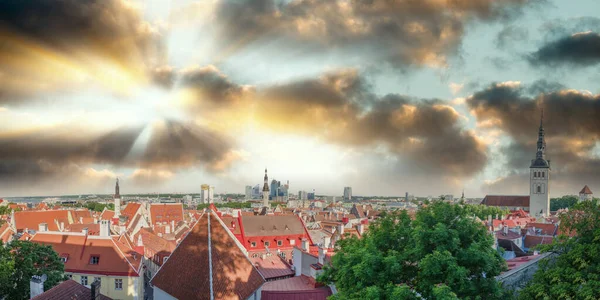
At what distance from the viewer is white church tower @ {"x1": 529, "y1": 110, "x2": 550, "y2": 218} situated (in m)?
151

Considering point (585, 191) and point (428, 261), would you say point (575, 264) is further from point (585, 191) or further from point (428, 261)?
point (585, 191)

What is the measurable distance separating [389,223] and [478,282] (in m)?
4.64

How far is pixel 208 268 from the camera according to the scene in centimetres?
2652

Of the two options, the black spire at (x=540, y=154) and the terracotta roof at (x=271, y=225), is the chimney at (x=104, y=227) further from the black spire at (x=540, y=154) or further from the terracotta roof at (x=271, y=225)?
the black spire at (x=540, y=154)

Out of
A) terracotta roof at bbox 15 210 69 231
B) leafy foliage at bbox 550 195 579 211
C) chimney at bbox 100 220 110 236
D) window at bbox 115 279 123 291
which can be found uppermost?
chimney at bbox 100 220 110 236

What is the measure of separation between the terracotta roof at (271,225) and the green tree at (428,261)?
166ft

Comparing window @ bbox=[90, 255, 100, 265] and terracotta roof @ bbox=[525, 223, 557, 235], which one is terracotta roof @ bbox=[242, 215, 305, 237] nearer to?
window @ bbox=[90, 255, 100, 265]

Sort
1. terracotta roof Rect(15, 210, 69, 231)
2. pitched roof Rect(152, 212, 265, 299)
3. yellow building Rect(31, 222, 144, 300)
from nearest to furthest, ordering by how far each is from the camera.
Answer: pitched roof Rect(152, 212, 265, 299), yellow building Rect(31, 222, 144, 300), terracotta roof Rect(15, 210, 69, 231)

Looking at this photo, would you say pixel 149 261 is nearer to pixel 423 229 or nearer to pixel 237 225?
pixel 237 225

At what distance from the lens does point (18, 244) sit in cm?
3000

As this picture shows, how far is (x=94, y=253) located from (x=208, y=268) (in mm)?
19760

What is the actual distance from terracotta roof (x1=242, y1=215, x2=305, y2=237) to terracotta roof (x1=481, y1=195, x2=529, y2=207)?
12253 cm

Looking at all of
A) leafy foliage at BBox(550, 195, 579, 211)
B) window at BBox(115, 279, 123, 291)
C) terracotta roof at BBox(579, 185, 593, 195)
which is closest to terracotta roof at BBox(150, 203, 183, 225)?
window at BBox(115, 279, 123, 291)

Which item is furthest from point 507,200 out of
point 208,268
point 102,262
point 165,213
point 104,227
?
point 208,268
